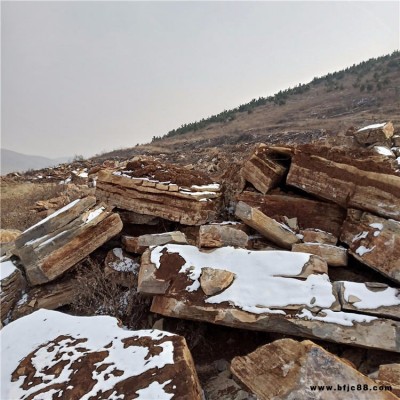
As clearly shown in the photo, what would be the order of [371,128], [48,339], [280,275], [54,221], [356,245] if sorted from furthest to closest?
[371,128] → [54,221] → [356,245] → [280,275] → [48,339]

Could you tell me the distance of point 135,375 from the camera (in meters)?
3.34

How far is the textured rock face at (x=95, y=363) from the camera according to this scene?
3219 millimetres

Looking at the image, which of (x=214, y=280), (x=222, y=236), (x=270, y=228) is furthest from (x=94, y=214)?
(x=270, y=228)

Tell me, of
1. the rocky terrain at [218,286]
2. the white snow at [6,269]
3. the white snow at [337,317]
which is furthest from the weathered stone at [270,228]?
the white snow at [6,269]

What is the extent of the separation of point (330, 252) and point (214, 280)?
1886mm

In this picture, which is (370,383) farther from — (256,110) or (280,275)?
(256,110)

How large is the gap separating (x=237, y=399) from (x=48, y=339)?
2.27m

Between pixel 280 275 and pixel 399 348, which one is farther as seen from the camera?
pixel 280 275

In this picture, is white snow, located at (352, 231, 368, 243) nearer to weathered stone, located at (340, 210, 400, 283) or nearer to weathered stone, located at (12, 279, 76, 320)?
weathered stone, located at (340, 210, 400, 283)

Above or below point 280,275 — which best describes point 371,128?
above

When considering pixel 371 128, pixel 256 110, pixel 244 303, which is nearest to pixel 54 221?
pixel 244 303

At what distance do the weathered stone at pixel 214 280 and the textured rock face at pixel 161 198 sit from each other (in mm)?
1886

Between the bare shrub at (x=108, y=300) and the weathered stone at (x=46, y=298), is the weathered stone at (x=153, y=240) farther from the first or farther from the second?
the weathered stone at (x=46, y=298)

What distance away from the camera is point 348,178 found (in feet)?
18.9
